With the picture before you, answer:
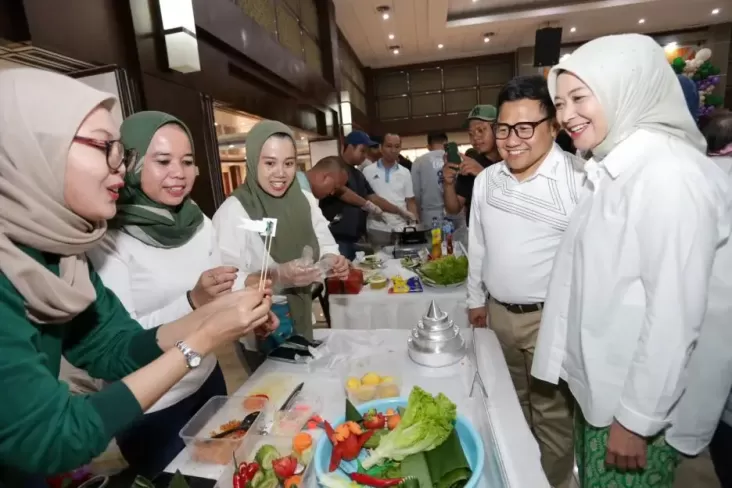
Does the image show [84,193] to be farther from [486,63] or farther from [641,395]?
[486,63]

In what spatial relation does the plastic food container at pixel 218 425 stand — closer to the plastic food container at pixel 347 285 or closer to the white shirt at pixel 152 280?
the white shirt at pixel 152 280

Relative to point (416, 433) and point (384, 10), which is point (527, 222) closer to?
point (416, 433)

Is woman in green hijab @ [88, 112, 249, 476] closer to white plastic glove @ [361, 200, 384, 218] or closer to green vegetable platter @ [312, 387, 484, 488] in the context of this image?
green vegetable platter @ [312, 387, 484, 488]

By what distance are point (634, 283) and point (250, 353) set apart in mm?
1472

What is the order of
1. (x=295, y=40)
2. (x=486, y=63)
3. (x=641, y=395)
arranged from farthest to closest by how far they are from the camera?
(x=486, y=63) → (x=295, y=40) → (x=641, y=395)

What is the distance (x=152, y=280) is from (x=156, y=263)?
55 millimetres

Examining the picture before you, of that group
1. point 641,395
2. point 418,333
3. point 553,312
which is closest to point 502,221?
point 553,312

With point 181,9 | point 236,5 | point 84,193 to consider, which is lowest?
point 84,193

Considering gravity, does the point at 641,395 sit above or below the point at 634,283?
below

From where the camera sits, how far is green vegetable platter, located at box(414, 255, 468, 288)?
86.0 inches

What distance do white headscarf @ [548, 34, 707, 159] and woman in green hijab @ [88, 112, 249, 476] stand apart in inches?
46.0

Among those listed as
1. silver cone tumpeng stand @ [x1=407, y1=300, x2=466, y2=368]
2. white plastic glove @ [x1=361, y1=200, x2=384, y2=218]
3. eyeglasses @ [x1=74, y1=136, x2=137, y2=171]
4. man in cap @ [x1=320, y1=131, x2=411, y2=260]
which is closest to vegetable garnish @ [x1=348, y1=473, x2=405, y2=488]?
silver cone tumpeng stand @ [x1=407, y1=300, x2=466, y2=368]

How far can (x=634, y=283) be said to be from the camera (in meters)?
1.01

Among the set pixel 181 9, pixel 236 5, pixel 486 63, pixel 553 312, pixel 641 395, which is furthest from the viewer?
pixel 486 63
